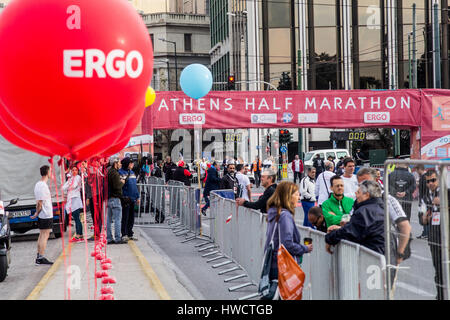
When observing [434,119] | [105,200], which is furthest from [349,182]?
[434,119]

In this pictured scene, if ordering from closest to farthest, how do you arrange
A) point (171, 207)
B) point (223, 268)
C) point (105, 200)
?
point (223, 268), point (105, 200), point (171, 207)

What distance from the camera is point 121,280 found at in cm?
962

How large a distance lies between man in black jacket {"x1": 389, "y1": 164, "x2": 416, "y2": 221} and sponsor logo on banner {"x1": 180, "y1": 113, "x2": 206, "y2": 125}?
1464 centimetres

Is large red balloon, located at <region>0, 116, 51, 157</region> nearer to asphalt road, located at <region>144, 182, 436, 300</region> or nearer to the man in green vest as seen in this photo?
asphalt road, located at <region>144, 182, 436, 300</region>

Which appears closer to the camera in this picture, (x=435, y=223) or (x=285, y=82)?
(x=435, y=223)

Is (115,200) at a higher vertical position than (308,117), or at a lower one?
lower

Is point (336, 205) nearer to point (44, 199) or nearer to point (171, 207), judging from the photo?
point (44, 199)

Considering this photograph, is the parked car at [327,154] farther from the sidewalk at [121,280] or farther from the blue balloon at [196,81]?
the sidewalk at [121,280]

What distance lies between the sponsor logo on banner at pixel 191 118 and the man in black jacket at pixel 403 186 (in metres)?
14.6

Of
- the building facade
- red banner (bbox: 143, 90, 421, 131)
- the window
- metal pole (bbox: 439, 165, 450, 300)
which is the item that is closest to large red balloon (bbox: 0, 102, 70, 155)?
metal pole (bbox: 439, 165, 450, 300)

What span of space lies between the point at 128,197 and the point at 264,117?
26.6 feet

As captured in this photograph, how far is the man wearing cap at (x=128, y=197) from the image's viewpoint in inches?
571

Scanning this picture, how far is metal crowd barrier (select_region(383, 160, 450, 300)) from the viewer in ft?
16.6

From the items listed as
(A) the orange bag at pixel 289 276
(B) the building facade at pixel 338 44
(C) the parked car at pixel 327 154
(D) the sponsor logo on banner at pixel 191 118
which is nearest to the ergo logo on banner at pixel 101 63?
(A) the orange bag at pixel 289 276
